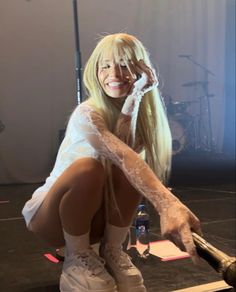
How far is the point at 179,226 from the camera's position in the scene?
763 millimetres

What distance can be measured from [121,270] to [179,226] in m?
0.43

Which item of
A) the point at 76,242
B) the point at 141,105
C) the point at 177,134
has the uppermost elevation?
the point at 141,105

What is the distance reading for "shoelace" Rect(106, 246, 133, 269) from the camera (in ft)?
3.80

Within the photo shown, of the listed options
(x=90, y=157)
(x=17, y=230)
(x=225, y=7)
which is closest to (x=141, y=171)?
(x=90, y=157)

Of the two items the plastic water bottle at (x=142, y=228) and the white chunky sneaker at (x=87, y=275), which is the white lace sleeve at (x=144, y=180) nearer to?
the white chunky sneaker at (x=87, y=275)

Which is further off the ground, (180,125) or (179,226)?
(179,226)

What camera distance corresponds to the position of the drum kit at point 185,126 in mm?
4020

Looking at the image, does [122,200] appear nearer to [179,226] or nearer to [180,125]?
[179,226]

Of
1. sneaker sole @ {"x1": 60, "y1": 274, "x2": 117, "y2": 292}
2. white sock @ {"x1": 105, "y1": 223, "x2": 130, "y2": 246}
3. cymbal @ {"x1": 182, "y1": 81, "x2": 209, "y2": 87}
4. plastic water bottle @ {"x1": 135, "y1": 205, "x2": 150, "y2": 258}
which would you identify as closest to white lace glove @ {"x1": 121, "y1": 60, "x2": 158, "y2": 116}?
white sock @ {"x1": 105, "y1": 223, "x2": 130, "y2": 246}

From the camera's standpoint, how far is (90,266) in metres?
1.11

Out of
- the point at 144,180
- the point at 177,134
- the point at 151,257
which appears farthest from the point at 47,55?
the point at 144,180

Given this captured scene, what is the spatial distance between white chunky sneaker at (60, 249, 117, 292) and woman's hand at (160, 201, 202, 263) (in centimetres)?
33

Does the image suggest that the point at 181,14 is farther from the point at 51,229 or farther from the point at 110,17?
the point at 51,229

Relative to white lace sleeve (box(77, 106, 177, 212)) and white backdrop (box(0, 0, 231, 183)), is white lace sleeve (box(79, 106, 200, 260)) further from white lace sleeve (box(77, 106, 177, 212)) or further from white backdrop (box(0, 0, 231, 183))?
white backdrop (box(0, 0, 231, 183))
